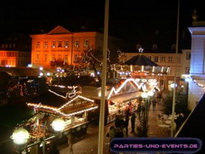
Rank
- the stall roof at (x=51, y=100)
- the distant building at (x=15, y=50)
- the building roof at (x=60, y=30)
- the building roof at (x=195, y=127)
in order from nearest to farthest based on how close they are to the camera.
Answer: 1. the building roof at (x=195, y=127)
2. the stall roof at (x=51, y=100)
3. the building roof at (x=60, y=30)
4. the distant building at (x=15, y=50)

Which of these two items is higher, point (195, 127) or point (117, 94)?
point (195, 127)

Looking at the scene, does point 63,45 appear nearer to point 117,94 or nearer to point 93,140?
point 117,94

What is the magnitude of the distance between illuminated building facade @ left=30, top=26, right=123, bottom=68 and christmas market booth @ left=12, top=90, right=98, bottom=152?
131ft

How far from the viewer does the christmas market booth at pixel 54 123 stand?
1304 centimetres

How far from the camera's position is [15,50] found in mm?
70875

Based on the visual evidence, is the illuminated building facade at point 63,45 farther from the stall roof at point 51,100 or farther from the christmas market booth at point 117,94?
the stall roof at point 51,100

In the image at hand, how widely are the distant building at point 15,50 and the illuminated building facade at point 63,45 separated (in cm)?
453


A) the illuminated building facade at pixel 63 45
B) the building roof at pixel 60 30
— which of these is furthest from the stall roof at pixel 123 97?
the building roof at pixel 60 30

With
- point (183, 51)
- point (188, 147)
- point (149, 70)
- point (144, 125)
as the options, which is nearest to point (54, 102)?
point (144, 125)

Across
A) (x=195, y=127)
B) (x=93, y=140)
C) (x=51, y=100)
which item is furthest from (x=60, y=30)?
(x=195, y=127)

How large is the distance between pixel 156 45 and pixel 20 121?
167 ft

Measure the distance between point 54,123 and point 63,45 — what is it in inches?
2094

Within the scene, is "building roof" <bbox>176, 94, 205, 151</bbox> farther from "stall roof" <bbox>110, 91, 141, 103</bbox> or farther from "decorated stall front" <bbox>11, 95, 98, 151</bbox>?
"stall roof" <bbox>110, 91, 141, 103</bbox>

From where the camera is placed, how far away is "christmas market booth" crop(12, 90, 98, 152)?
13039 mm
